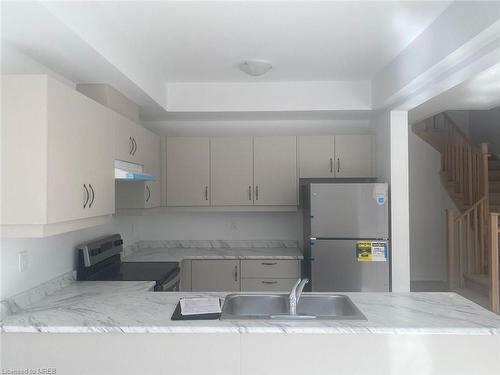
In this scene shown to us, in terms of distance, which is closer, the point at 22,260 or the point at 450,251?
the point at 22,260

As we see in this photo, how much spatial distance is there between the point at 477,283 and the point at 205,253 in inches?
139

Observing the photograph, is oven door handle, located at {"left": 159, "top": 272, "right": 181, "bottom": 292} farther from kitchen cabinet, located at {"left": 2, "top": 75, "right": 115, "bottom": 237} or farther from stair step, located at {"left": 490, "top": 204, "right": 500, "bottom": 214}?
stair step, located at {"left": 490, "top": 204, "right": 500, "bottom": 214}

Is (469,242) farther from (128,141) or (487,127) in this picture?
(128,141)

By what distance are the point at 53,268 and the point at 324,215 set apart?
2.17 meters

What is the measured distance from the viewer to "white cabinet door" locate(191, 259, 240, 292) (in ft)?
11.4

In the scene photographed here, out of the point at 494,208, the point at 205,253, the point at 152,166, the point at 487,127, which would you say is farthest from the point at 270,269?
the point at 487,127

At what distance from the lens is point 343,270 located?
10.2 feet

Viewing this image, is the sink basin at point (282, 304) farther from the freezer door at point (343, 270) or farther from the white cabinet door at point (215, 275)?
the white cabinet door at point (215, 275)

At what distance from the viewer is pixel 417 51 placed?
2342mm

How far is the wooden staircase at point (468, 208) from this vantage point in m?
4.33

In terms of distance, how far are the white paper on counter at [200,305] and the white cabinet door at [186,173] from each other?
182cm

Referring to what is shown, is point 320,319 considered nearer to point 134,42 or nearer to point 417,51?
point 417,51

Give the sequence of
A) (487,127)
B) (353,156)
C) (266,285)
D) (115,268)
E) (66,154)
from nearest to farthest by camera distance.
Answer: (66,154) < (115,268) < (266,285) < (353,156) < (487,127)

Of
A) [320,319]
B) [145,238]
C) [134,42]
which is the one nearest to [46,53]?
[134,42]
